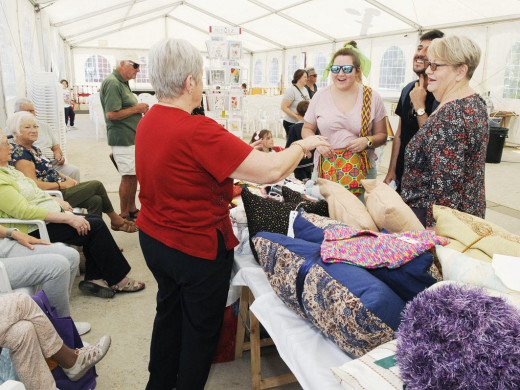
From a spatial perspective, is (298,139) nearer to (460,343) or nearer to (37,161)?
(37,161)

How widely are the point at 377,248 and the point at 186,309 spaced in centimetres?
78

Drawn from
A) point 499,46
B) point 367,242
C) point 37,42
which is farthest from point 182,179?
point 499,46

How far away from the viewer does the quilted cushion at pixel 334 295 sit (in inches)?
41.6

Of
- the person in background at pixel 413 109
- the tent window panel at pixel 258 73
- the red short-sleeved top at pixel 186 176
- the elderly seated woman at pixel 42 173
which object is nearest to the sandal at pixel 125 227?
the elderly seated woman at pixel 42 173

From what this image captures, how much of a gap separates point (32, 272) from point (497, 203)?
5.15 m

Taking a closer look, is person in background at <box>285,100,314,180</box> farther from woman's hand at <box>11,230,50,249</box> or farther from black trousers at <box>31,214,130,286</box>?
woman's hand at <box>11,230,50,249</box>

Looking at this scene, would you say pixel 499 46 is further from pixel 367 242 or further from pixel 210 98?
pixel 367 242

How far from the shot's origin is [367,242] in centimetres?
128

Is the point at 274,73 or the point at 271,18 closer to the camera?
the point at 271,18

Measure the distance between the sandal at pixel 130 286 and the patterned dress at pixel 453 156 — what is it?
1.97m

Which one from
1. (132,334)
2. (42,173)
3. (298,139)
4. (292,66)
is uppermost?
(292,66)

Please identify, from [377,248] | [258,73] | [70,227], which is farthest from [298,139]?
[258,73]

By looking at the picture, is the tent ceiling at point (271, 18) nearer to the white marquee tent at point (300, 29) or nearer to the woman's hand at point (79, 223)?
the white marquee tent at point (300, 29)

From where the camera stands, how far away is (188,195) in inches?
55.2
